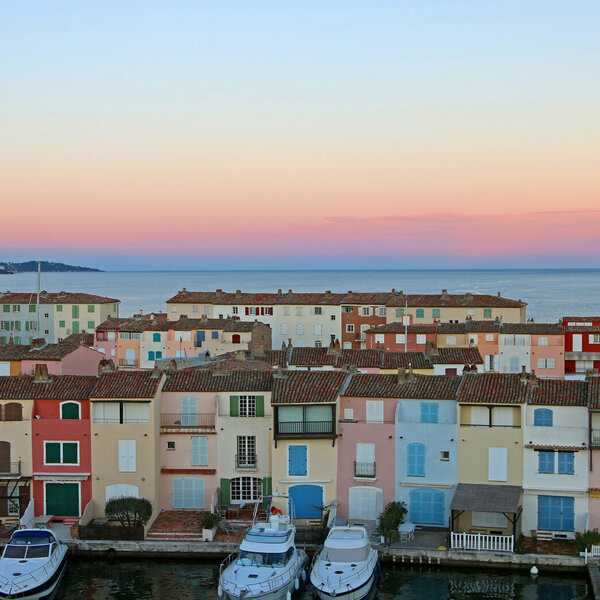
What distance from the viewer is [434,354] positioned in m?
58.7

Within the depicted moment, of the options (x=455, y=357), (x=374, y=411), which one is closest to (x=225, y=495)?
(x=374, y=411)

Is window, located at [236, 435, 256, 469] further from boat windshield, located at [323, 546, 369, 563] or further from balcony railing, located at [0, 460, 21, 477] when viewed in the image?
balcony railing, located at [0, 460, 21, 477]

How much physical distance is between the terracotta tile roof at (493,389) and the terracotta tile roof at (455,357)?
742 inches

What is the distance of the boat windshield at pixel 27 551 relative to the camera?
33.9 meters

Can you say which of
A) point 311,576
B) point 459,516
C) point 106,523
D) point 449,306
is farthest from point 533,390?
point 449,306

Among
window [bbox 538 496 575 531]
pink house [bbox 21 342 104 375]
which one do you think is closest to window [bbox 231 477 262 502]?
window [bbox 538 496 575 531]

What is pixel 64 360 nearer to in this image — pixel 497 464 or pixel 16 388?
pixel 16 388

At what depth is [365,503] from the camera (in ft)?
127

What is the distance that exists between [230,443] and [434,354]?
22.3m

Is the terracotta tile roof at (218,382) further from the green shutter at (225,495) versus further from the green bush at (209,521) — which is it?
the green bush at (209,521)

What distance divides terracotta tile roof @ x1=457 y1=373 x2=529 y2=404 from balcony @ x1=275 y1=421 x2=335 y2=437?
557cm

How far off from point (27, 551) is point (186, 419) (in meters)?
9.06

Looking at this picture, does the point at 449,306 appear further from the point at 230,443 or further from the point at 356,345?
the point at 230,443

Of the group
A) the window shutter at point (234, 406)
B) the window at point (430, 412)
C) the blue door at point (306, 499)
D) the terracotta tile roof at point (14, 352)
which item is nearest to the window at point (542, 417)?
the window at point (430, 412)
